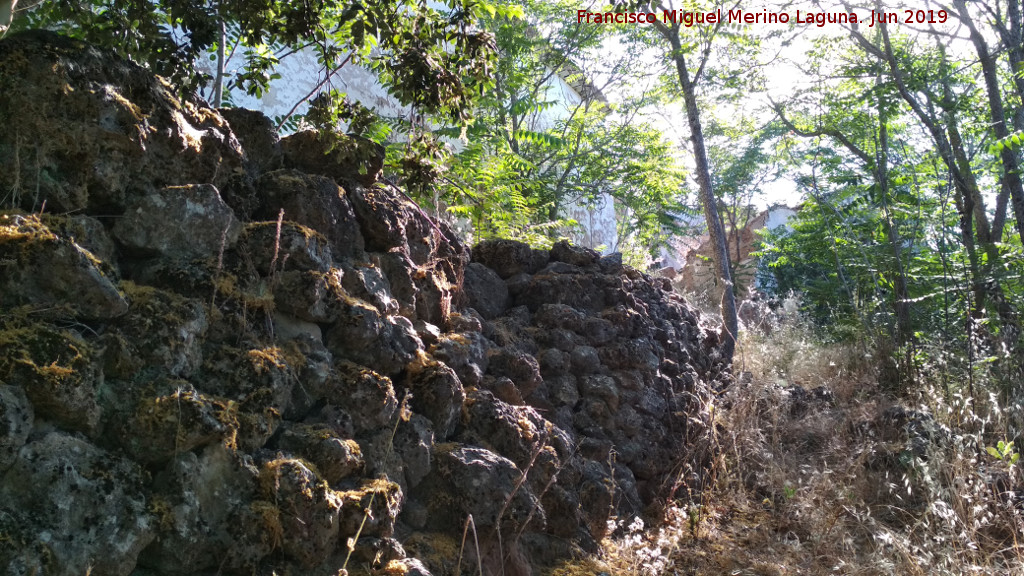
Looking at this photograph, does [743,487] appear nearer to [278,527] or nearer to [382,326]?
[382,326]

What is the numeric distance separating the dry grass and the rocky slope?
0.53 m

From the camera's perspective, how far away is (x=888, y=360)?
22.5ft

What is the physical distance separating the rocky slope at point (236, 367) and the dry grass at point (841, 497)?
53 centimetres

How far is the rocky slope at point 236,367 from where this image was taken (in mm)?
2010

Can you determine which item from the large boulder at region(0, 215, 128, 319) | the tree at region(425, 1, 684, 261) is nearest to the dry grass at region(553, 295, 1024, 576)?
the large boulder at region(0, 215, 128, 319)

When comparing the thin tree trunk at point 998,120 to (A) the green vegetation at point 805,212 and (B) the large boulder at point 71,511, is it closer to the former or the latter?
(A) the green vegetation at point 805,212

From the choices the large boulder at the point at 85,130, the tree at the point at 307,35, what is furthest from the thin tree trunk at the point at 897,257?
the large boulder at the point at 85,130

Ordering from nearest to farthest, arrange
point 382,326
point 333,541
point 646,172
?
point 333,541, point 382,326, point 646,172

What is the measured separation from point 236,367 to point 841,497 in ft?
11.4

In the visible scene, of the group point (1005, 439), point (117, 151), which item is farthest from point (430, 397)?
point (1005, 439)

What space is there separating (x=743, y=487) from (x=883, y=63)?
5.94 m

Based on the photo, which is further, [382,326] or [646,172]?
[646,172]

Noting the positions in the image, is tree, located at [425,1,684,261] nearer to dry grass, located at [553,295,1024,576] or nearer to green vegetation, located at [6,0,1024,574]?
green vegetation, located at [6,0,1024,574]

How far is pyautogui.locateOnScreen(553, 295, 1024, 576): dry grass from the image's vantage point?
363cm
